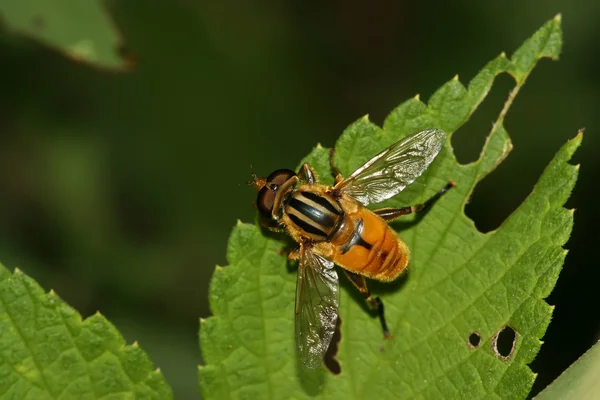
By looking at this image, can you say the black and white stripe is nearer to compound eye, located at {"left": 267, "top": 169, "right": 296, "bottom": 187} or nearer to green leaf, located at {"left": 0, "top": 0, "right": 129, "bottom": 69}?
compound eye, located at {"left": 267, "top": 169, "right": 296, "bottom": 187}

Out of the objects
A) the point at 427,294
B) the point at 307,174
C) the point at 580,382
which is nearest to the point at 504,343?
the point at 427,294

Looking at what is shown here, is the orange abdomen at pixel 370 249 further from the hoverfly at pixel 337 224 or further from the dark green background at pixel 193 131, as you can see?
the dark green background at pixel 193 131

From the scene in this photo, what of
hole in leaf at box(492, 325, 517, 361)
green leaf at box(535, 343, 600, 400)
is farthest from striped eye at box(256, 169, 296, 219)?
green leaf at box(535, 343, 600, 400)

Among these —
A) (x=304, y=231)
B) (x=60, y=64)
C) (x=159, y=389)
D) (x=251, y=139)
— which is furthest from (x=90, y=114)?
(x=159, y=389)

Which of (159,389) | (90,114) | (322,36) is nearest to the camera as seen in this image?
(159,389)

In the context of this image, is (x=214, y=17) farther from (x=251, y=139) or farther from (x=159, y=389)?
(x=159, y=389)

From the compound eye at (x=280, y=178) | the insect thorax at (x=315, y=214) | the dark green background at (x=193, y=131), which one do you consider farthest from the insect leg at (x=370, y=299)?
the dark green background at (x=193, y=131)

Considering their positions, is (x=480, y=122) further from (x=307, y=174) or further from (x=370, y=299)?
(x=370, y=299)
